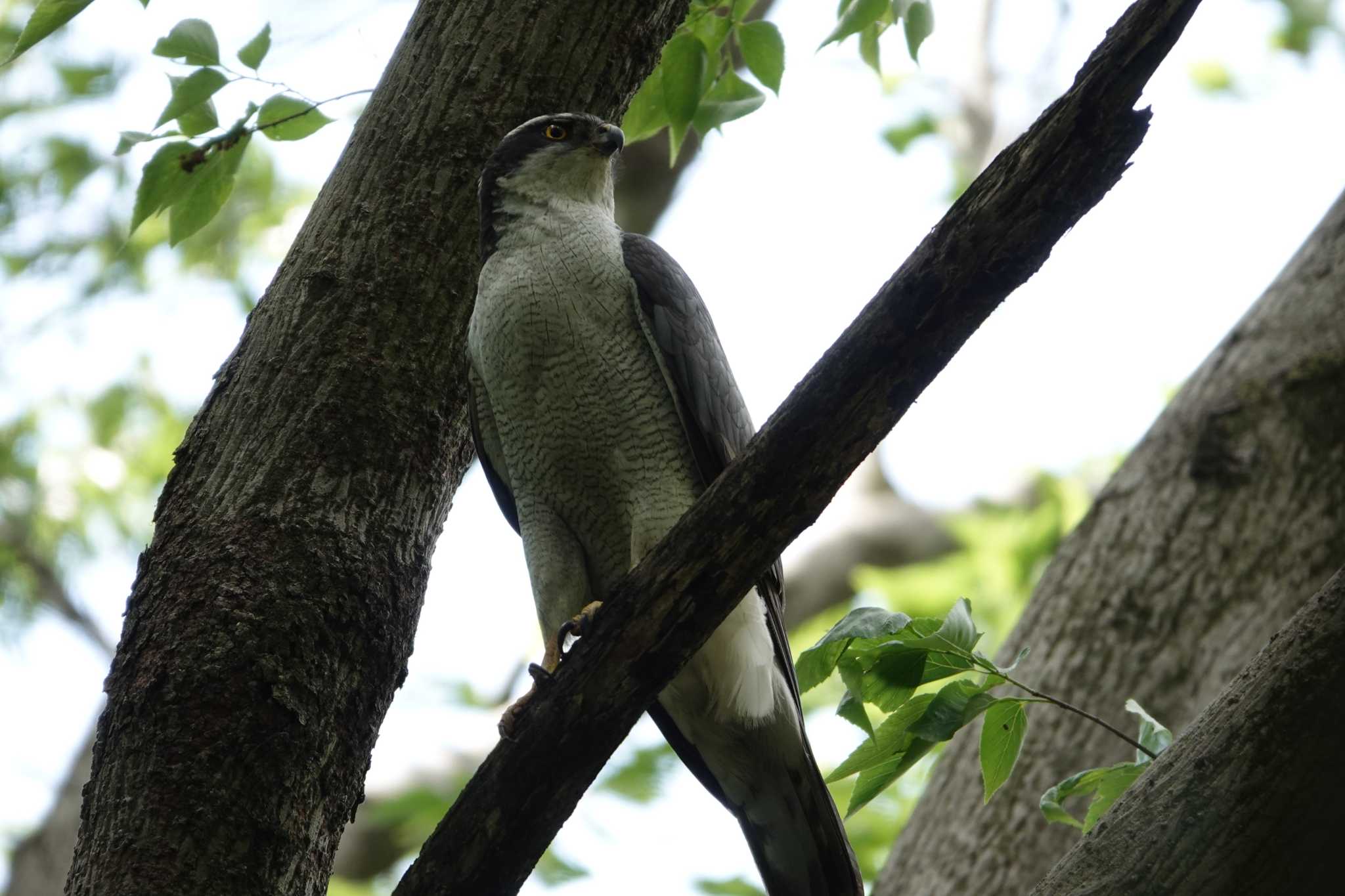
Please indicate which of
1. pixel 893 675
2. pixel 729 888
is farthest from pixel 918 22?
pixel 729 888

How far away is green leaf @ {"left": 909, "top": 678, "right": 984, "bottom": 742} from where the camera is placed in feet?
9.24

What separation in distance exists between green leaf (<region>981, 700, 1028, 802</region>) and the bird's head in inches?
80.4

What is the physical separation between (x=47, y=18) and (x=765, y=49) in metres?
2.08

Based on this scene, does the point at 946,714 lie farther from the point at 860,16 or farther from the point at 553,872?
the point at 553,872

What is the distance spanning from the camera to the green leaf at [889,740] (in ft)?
9.41

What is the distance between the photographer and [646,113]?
4.28 meters

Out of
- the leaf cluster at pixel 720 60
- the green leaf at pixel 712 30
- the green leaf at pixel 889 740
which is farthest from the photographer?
the green leaf at pixel 712 30

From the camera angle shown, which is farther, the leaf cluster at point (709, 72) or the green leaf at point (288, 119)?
the leaf cluster at point (709, 72)

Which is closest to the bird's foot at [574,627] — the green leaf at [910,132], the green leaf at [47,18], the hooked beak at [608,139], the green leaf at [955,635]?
the green leaf at [955,635]

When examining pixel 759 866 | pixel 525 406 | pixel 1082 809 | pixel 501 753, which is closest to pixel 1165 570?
pixel 1082 809

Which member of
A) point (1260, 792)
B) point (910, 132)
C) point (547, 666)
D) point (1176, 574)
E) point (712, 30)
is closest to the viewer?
point (1260, 792)

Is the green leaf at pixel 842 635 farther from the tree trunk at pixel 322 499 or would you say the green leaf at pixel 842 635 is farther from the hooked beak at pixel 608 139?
the hooked beak at pixel 608 139

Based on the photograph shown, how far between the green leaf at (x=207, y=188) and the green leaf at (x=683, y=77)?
134 cm

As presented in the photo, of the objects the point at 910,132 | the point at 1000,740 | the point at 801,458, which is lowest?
the point at 1000,740
